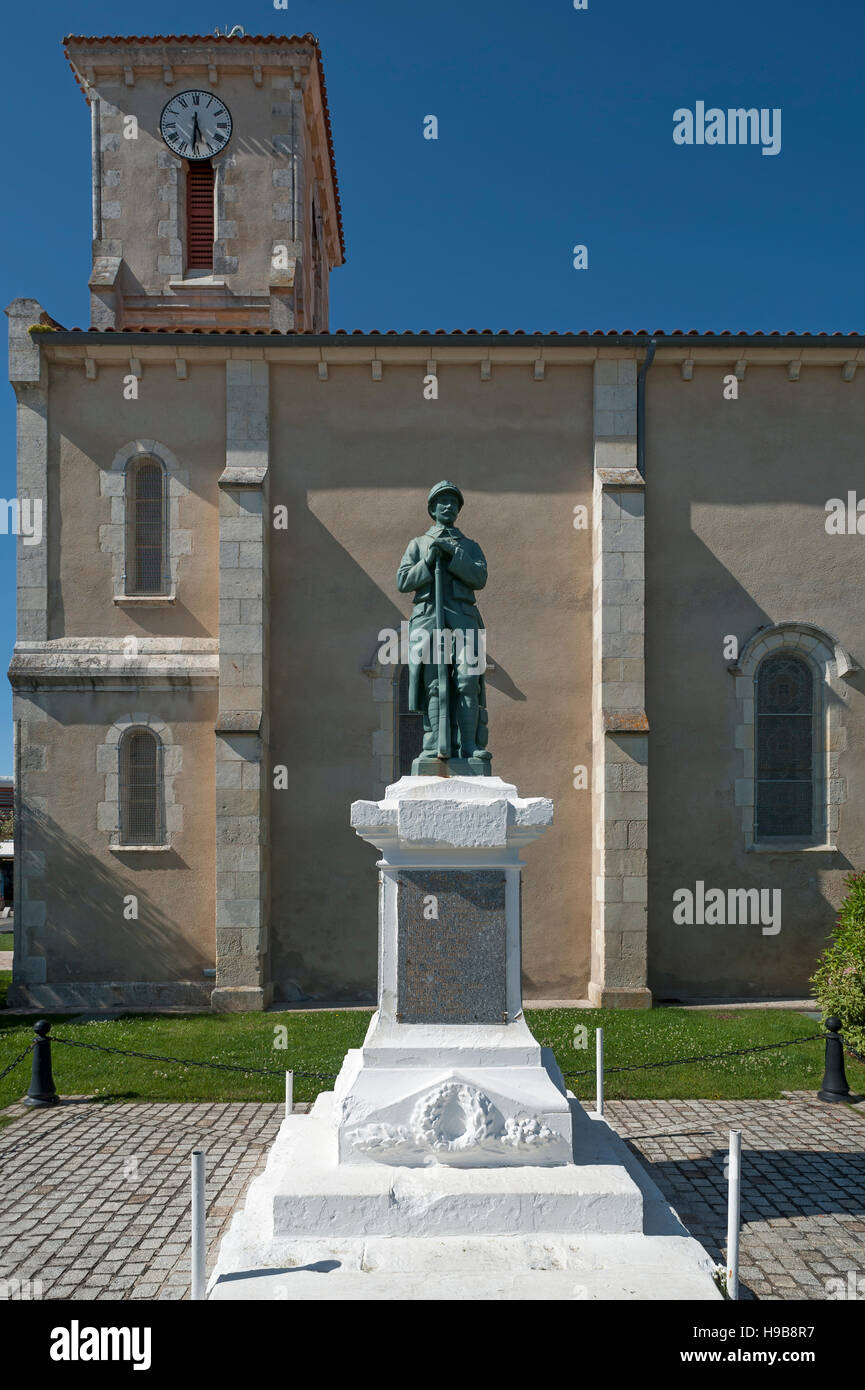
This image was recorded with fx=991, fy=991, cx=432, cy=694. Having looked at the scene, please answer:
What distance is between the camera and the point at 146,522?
14.5 meters

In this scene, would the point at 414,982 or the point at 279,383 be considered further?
the point at 279,383

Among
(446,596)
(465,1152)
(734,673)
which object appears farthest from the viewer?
(734,673)

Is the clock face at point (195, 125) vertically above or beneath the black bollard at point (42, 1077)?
above

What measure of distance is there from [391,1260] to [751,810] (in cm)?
1053

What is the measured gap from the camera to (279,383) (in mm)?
14469

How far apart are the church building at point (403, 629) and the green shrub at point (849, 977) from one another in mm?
3295

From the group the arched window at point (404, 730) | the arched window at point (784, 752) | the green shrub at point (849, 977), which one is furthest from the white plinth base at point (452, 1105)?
the arched window at point (784, 752)

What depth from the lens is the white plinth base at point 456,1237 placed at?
458cm

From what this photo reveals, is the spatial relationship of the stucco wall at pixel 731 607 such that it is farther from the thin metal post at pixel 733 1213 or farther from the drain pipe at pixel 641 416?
the thin metal post at pixel 733 1213

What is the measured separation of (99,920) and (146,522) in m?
5.73

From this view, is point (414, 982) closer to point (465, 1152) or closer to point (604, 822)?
point (465, 1152)

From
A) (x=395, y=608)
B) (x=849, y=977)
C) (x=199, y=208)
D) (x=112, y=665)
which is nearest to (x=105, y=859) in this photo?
(x=112, y=665)

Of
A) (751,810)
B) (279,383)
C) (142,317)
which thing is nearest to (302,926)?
(751,810)

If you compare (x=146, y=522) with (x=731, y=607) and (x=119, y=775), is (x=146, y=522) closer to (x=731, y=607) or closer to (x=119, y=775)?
(x=119, y=775)
